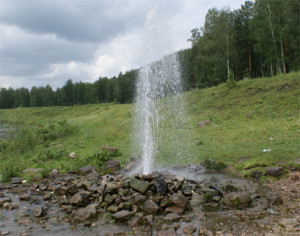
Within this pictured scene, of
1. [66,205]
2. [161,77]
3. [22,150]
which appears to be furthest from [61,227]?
[22,150]

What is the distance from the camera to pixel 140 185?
32.9 feet

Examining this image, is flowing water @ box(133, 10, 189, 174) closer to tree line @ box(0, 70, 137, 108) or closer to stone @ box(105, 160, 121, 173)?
stone @ box(105, 160, 121, 173)

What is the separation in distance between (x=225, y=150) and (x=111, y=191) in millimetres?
9481

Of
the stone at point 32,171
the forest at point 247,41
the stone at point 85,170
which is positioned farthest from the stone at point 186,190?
the forest at point 247,41

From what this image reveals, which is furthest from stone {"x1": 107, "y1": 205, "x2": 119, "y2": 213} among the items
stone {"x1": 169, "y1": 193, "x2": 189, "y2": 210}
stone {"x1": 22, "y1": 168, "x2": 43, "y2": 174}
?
stone {"x1": 22, "y1": 168, "x2": 43, "y2": 174}

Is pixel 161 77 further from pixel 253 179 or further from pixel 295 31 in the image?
pixel 295 31

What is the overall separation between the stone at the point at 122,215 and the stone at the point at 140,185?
137cm

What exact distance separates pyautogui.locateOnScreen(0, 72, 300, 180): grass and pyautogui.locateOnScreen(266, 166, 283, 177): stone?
74 cm

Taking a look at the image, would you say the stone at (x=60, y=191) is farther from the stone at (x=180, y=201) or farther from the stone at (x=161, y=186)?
the stone at (x=180, y=201)

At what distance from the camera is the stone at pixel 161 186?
9.73 m

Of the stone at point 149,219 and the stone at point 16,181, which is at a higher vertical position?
the stone at point 16,181

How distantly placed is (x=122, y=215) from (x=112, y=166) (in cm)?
728

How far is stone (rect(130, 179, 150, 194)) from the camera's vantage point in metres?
9.84

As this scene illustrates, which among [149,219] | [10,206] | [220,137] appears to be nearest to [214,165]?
[220,137]
